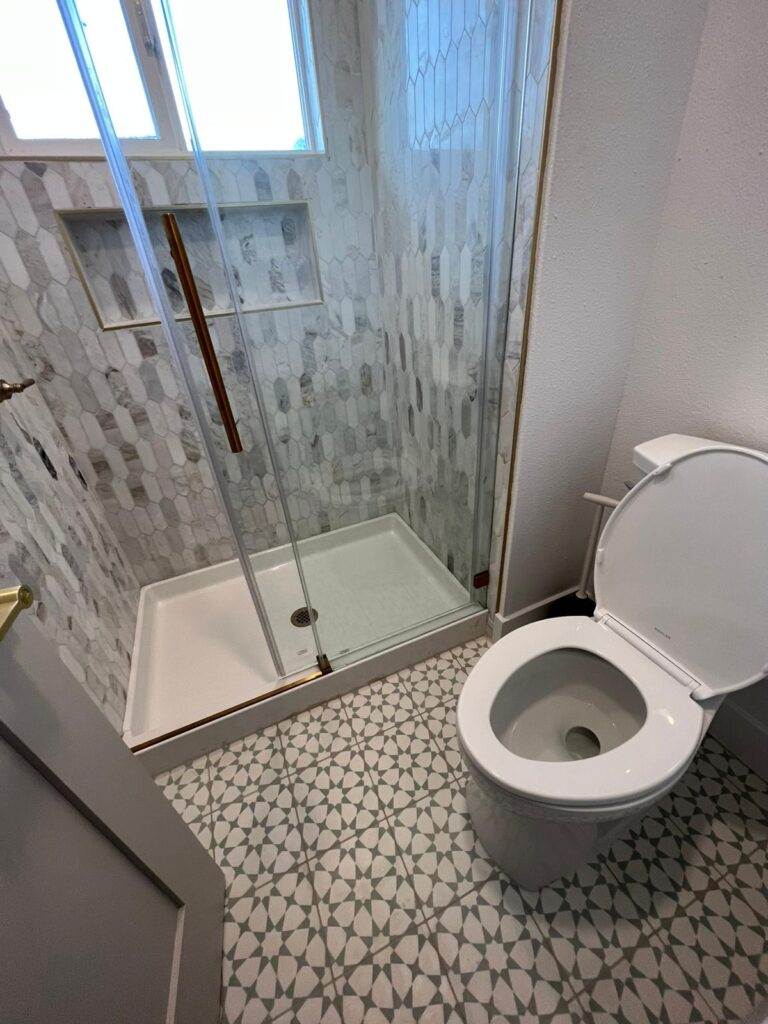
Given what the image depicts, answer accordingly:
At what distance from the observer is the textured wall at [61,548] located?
102 centimetres

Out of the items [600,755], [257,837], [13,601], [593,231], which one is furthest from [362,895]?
[593,231]

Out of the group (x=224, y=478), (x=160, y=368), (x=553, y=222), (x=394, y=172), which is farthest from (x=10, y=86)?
(x=553, y=222)

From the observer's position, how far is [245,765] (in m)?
1.29

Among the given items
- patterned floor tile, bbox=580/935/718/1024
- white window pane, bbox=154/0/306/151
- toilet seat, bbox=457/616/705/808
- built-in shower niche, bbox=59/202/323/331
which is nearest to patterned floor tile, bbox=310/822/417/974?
patterned floor tile, bbox=580/935/718/1024

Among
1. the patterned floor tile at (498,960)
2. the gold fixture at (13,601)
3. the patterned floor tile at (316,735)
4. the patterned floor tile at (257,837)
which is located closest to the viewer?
the gold fixture at (13,601)

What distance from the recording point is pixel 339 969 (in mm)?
913

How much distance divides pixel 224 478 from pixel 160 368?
0.71 m

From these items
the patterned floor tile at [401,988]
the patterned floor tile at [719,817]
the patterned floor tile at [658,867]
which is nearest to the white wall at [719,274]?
the patterned floor tile at [719,817]

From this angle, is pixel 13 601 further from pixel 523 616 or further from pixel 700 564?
pixel 523 616

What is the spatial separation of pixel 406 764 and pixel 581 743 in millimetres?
495

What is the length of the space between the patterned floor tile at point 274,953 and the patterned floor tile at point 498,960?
273 millimetres

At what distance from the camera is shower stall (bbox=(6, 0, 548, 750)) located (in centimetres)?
104

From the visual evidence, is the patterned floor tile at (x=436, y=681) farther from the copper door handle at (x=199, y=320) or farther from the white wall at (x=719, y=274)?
the copper door handle at (x=199, y=320)

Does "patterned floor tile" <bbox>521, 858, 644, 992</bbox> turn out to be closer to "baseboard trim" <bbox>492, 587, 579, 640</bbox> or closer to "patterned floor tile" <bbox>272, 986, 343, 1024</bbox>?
"patterned floor tile" <bbox>272, 986, 343, 1024</bbox>
